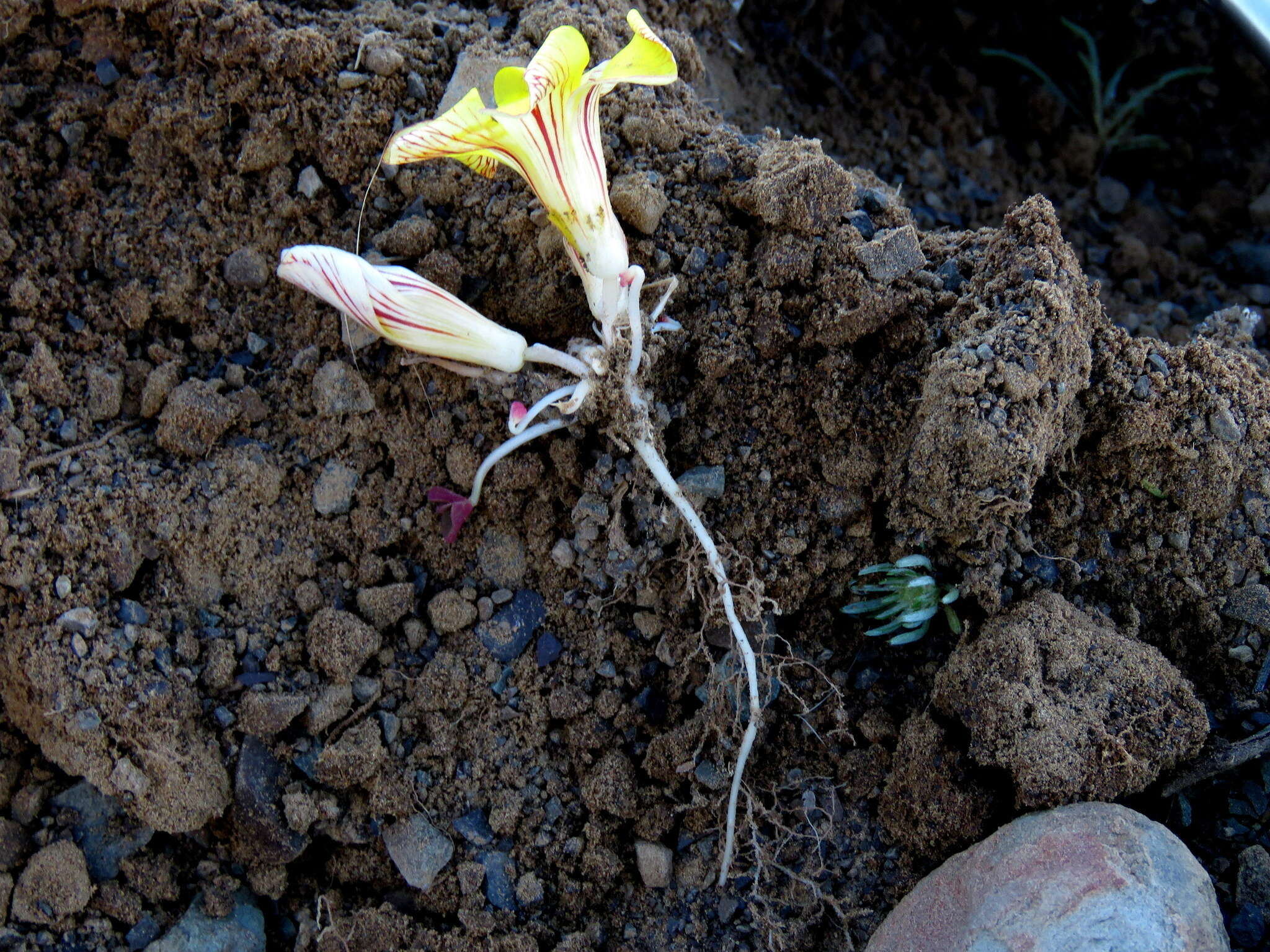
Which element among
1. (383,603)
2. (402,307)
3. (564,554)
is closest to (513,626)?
(564,554)

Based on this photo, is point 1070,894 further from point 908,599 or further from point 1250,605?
point 1250,605

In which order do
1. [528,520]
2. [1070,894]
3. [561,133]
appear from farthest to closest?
1. [528,520]
2. [561,133]
3. [1070,894]

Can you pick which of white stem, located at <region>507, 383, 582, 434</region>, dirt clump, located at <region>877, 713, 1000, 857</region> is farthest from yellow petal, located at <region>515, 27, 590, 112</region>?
dirt clump, located at <region>877, 713, 1000, 857</region>

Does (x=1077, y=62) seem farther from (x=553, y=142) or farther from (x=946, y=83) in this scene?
(x=553, y=142)

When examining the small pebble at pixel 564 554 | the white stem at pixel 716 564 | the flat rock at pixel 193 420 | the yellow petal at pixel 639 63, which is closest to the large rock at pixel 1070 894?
the white stem at pixel 716 564

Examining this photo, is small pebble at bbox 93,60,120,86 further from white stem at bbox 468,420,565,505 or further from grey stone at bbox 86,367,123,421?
white stem at bbox 468,420,565,505

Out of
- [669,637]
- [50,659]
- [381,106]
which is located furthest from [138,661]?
[381,106]
